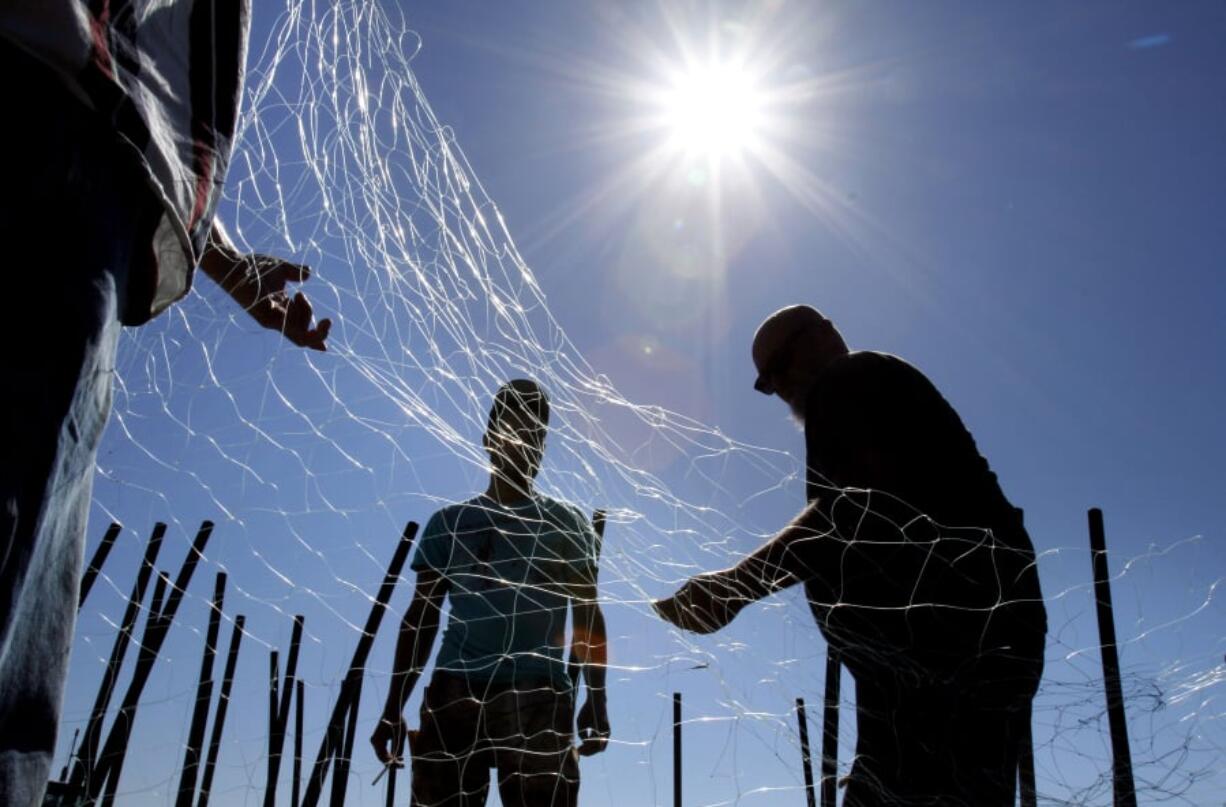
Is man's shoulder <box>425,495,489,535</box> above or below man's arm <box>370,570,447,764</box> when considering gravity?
above

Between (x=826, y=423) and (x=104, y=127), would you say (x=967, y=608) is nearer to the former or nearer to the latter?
(x=826, y=423)

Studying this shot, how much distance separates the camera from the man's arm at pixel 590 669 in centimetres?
237

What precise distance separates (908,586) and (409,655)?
59.7 inches

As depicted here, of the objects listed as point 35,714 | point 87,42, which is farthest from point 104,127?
point 35,714

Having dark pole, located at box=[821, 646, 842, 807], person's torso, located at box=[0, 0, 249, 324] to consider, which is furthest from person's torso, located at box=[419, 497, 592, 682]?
person's torso, located at box=[0, 0, 249, 324]

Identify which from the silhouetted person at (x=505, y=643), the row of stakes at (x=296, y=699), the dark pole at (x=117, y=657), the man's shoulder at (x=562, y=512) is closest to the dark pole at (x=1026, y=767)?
the row of stakes at (x=296, y=699)

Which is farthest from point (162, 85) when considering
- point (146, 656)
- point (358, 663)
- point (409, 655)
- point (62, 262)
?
point (146, 656)

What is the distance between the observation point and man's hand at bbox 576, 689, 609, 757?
2361 mm

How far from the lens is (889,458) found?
6.12 feet

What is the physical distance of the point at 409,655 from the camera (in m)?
2.50

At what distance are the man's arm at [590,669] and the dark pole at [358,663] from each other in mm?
589

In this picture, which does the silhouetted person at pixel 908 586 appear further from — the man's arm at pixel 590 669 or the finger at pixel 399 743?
the finger at pixel 399 743

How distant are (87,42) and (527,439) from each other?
1933 millimetres

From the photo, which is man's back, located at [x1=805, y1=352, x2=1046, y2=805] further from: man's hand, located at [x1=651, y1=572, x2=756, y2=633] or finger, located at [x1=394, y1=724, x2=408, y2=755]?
finger, located at [x1=394, y1=724, x2=408, y2=755]
